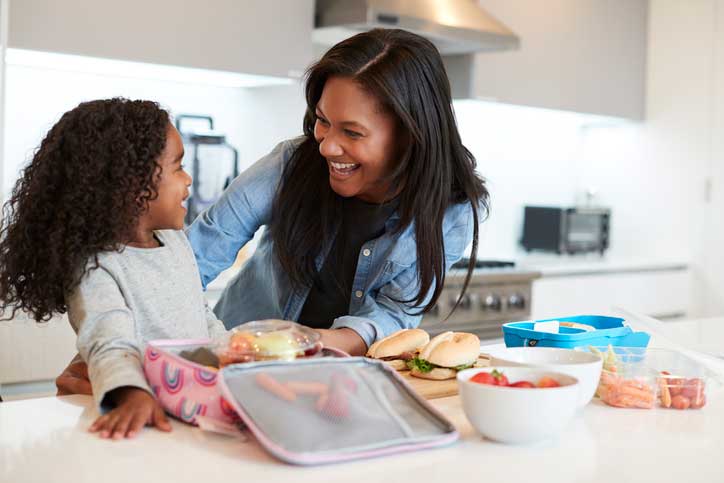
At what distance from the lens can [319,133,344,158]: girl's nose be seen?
1.57 meters

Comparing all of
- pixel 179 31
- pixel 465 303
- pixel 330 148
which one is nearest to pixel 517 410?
pixel 330 148

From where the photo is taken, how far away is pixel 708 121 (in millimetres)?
4363

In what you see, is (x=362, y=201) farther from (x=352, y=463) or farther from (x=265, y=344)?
(x=352, y=463)

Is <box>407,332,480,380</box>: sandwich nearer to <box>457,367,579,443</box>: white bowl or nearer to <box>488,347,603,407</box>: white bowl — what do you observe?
<box>488,347,603,407</box>: white bowl

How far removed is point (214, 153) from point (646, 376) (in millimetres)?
2266

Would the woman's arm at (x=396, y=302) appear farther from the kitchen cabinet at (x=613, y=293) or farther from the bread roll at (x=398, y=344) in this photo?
the kitchen cabinet at (x=613, y=293)

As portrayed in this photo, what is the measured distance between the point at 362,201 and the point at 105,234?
701 millimetres

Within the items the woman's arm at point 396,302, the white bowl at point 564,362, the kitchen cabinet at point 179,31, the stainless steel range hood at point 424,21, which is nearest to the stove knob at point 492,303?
the stainless steel range hood at point 424,21

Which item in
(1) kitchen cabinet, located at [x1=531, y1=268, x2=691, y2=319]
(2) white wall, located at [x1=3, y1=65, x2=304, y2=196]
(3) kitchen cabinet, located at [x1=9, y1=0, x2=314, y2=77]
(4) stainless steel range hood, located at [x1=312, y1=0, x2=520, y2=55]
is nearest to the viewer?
(3) kitchen cabinet, located at [x1=9, y1=0, x2=314, y2=77]

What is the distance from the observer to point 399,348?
4.60 feet

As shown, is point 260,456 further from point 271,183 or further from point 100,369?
point 271,183

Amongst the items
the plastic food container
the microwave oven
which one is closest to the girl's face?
the plastic food container

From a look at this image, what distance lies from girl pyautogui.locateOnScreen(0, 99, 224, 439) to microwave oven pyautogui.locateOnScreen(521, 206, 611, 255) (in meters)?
3.23

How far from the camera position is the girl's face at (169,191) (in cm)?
127
